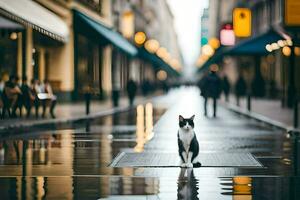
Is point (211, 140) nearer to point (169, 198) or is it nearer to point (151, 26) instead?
point (169, 198)

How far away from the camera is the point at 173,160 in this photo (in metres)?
14.2

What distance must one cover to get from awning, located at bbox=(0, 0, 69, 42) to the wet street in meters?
7.05

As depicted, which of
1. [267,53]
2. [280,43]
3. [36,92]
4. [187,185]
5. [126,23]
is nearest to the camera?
[187,185]

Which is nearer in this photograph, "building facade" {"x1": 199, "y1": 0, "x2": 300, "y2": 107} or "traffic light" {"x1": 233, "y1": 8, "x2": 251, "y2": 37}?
"building facade" {"x1": 199, "y1": 0, "x2": 300, "y2": 107}

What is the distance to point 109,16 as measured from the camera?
61500mm

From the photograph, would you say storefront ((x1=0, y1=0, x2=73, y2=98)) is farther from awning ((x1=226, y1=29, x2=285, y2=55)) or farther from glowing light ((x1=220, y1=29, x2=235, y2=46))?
glowing light ((x1=220, y1=29, x2=235, y2=46))

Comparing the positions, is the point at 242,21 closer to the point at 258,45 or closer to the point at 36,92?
the point at 258,45

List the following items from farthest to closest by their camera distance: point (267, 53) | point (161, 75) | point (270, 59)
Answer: point (161, 75), point (270, 59), point (267, 53)

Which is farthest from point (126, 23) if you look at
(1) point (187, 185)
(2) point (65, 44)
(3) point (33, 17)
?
(1) point (187, 185)

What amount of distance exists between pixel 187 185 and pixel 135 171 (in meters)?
1.92

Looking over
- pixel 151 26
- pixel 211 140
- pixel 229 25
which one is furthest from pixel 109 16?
pixel 151 26

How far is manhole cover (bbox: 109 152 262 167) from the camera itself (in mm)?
13484

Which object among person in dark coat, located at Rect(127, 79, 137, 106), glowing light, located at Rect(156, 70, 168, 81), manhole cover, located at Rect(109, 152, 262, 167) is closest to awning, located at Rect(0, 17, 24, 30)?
manhole cover, located at Rect(109, 152, 262, 167)

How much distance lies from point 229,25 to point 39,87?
56003mm
